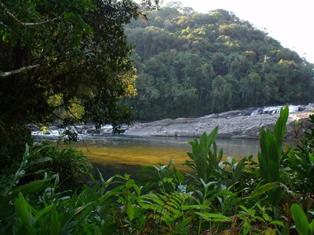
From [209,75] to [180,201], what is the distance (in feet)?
188

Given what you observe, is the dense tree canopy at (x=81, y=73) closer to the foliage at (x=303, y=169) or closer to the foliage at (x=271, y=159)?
the foliage at (x=303, y=169)

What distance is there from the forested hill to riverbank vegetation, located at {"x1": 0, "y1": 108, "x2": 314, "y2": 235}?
47.2 metres

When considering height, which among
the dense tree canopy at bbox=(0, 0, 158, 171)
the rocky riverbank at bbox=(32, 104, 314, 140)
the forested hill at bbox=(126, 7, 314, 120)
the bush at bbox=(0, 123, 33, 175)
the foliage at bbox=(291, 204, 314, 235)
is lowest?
the rocky riverbank at bbox=(32, 104, 314, 140)

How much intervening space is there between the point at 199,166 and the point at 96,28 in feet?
28.3

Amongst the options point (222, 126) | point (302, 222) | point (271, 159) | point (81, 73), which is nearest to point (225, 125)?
point (222, 126)

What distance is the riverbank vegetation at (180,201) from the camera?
168 cm

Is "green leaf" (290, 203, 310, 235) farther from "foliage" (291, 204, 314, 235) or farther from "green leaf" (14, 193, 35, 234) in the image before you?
"green leaf" (14, 193, 35, 234)

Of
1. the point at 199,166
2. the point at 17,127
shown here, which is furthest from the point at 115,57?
the point at 199,166

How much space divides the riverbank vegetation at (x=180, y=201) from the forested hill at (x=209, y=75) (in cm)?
4721

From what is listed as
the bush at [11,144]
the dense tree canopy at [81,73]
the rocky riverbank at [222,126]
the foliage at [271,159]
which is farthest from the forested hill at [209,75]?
the foliage at [271,159]

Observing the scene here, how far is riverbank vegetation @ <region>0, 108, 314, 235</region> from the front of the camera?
Result: 1677 mm

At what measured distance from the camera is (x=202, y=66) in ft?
192

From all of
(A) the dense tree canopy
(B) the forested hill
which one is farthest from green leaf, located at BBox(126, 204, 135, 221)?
(B) the forested hill

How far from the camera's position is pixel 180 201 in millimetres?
2033
